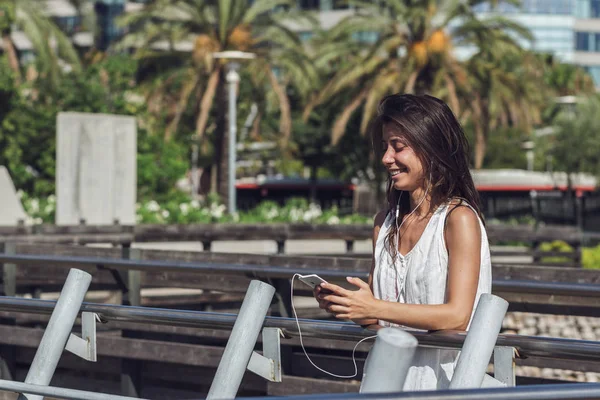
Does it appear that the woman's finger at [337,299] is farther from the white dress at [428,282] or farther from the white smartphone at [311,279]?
the white dress at [428,282]

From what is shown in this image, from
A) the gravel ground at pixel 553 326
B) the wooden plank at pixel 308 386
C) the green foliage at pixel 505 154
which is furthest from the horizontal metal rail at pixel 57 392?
the green foliage at pixel 505 154

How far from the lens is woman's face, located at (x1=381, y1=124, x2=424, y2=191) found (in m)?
3.68

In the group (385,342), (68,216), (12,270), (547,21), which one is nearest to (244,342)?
(385,342)

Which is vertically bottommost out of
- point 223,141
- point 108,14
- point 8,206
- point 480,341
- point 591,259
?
point 591,259

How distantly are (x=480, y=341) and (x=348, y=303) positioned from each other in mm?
352

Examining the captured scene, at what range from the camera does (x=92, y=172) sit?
21781 mm

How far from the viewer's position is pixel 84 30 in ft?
239

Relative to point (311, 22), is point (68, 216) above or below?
below

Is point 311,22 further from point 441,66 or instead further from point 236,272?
point 236,272

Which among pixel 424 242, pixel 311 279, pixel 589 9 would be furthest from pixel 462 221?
pixel 589 9

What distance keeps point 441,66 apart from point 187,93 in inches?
261

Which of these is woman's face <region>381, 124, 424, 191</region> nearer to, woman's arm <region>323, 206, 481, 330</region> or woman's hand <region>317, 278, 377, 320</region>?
A: woman's arm <region>323, 206, 481, 330</region>

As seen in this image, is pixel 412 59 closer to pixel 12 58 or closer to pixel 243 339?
pixel 12 58

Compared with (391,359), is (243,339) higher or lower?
lower
